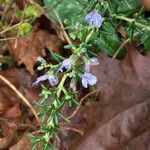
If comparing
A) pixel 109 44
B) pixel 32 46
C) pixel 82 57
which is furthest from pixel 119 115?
pixel 32 46

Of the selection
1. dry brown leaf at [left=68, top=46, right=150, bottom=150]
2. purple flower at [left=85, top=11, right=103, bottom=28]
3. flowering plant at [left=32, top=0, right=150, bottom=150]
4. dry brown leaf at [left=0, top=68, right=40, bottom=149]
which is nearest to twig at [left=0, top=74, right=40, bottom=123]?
dry brown leaf at [left=0, top=68, right=40, bottom=149]

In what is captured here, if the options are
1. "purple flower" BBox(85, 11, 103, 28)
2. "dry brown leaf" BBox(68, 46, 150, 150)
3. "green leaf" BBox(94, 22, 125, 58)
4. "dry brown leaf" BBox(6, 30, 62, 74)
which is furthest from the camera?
"dry brown leaf" BBox(6, 30, 62, 74)

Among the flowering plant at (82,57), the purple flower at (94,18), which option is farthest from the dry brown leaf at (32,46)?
the purple flower at (94,18)

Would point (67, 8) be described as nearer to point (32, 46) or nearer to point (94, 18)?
point (32, 46)

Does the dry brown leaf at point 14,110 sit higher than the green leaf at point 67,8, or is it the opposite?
the green leaf at point 67,8

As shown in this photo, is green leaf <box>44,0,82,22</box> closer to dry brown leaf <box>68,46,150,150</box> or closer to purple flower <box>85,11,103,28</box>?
dry brown leaf <box>68,46,150,150</box>

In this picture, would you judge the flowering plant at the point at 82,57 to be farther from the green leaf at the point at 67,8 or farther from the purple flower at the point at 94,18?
the green leaf at the point at 67,8
